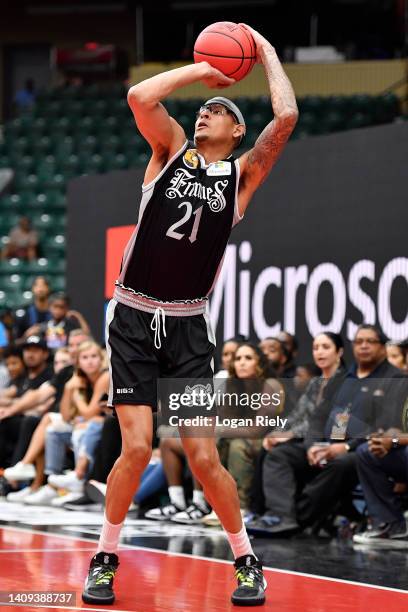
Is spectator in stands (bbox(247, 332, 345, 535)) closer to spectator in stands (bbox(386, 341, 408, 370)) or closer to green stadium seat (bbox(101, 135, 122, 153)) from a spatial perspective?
spectator in stands (bbox(386, 341, 408, 370))

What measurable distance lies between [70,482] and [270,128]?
5.08 metres

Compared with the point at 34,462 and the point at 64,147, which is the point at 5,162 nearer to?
the point at 64,147

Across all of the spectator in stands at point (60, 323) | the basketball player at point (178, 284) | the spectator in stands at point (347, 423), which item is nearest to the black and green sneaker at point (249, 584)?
the basketball player at point (178, 284)

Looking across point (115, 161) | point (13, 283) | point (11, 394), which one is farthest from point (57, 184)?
point (11, 394)

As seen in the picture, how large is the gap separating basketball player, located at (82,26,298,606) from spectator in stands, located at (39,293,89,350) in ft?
22.8

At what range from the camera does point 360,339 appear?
7570 mm

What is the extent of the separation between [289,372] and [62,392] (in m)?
2.38

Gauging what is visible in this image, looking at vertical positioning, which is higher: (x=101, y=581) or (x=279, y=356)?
(x=279, y=356)

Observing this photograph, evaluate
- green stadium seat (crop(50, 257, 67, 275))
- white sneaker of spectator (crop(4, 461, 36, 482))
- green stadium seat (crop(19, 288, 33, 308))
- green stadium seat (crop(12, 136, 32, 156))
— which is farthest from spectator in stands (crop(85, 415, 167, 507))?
green stadium seat (crop(12, 136, 32, 156))

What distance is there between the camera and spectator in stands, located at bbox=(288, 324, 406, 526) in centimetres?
727

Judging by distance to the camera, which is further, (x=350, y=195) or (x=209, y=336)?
(x=350, y=195)

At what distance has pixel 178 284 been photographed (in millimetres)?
4988

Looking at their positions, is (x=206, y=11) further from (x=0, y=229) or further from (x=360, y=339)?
(x=360, y=339)

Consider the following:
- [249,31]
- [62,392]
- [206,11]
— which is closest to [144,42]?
[206,11]
